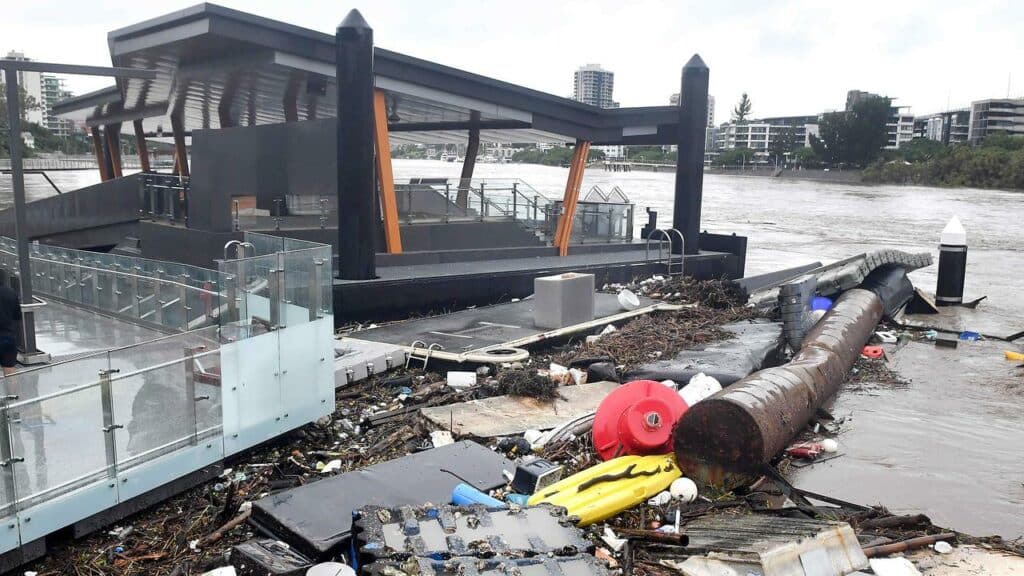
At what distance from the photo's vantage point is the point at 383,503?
627 cm

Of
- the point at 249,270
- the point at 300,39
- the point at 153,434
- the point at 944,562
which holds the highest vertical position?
the point at 300,39

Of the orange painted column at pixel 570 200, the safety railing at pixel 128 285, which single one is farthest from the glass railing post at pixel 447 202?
the safety railing at pixel 128 285

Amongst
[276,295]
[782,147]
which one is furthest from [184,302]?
[782,147]

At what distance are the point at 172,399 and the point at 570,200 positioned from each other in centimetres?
1473

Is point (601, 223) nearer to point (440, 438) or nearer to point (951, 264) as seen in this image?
point (951, 264)

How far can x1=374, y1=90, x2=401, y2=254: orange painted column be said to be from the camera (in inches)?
648

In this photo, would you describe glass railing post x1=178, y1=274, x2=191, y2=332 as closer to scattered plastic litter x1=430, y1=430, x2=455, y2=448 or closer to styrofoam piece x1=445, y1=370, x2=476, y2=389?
styrofoam piece x1=445, y1=370, x2=476, y2=389

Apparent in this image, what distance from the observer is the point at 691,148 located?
21.3 m

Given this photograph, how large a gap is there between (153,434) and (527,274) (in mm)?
10507

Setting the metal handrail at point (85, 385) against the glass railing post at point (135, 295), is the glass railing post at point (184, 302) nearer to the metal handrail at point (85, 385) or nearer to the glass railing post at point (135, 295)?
the glass railing post at point (135, 295)

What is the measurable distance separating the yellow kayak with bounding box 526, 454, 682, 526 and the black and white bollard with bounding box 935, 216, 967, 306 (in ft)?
46.8

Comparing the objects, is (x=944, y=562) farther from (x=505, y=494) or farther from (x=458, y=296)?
(x=458, y=296)

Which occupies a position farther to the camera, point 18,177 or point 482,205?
point 482,205

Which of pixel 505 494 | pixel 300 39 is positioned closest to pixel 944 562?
pixel 505 494
